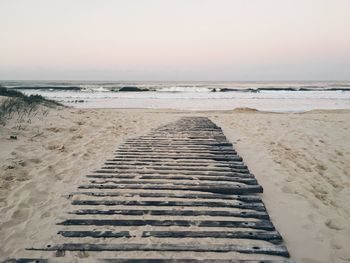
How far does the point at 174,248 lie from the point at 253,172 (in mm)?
2702

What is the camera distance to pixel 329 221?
10.9ft

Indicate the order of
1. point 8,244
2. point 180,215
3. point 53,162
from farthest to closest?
point 53,162, point 180,215, point 8,244

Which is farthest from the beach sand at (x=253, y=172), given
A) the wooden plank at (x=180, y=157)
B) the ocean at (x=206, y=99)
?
the ocean at (x=206, y=99)

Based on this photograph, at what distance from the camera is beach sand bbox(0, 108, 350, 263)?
2934 millimetres

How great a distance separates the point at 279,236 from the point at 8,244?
2.47 m

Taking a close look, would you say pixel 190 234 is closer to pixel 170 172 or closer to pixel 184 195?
pixel 184 195

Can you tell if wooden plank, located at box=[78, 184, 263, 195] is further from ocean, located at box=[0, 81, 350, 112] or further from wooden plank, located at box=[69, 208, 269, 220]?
ocean, located at box=[0, 81, 350, 112]

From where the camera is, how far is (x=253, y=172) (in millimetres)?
4957

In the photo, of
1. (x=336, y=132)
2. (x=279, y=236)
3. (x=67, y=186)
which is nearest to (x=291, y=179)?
(x=279, y=236)

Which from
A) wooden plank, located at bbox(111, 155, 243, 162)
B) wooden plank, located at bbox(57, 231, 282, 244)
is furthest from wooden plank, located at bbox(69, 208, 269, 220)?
wooden plank, located at bbox(111, 155, 243, 162)

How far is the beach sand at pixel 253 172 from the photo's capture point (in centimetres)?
293

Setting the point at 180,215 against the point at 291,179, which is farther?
the point at 291,179

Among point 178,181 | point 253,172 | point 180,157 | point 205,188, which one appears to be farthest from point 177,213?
point 180,157

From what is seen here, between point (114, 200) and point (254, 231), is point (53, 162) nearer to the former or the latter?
point (114, 200)
